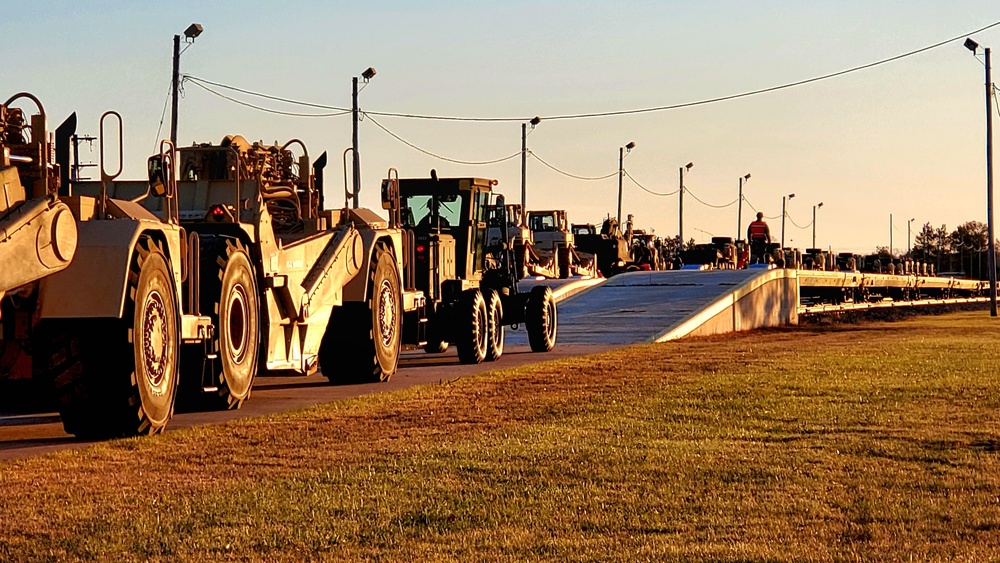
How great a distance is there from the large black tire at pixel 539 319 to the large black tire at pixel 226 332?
11610mm

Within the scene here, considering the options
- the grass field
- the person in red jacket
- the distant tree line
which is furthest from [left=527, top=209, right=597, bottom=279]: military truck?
the distant tree line

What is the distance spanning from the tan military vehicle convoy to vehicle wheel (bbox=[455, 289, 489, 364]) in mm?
1787

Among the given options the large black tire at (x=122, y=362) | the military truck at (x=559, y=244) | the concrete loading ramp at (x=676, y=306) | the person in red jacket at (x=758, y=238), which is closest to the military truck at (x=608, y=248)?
the military truck at (x=559, y=244)

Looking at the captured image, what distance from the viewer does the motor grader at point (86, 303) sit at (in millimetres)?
11453

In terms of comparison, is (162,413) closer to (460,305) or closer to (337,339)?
(337,339)

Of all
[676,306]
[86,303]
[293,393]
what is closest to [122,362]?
[86,303]

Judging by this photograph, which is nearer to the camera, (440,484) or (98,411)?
(440,484)

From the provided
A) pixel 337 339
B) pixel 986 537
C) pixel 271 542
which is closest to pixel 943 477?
pixel 986 537

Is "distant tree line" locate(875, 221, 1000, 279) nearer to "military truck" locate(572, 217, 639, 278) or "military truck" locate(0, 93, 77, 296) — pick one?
"military truck" locate(572, 217, 639, 278)

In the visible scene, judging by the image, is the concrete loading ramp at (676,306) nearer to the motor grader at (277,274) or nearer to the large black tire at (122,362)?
the motor grader at (277,274)

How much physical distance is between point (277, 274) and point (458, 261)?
8634 millimetres

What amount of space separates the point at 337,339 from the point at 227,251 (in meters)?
4.53

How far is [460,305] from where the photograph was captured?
23.6 meters

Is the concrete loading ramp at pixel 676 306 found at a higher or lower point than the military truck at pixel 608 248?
lower
